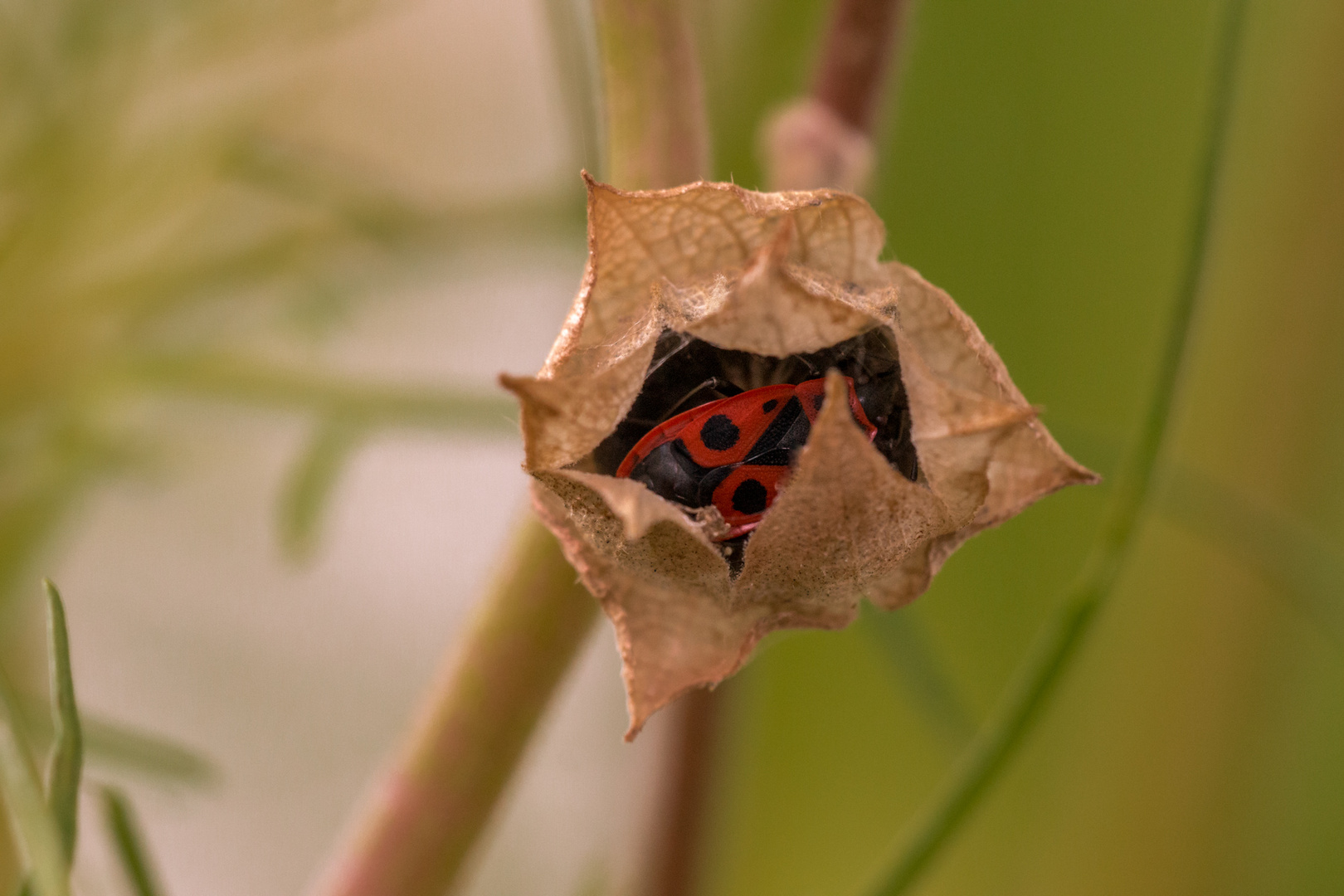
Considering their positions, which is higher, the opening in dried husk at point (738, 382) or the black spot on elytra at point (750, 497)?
the opening in dried husk at point (738, 382)

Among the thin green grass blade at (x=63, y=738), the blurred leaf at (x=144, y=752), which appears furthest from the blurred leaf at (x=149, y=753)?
the thin green grass blade at (x=63, y=738)

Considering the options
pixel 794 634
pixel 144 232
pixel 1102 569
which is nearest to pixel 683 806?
pixel 794 634

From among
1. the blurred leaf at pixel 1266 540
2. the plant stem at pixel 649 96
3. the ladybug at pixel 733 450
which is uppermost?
the plant stem at pixel 649 96

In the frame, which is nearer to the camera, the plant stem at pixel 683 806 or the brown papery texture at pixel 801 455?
the brown papery texture at pixel 801 455

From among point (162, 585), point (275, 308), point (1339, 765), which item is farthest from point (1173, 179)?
point (162, 585)

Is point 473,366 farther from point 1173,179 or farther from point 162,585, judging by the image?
point 1173,179

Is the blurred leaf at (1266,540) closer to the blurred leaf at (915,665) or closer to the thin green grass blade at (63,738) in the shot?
the blurred leaf at (915,665)

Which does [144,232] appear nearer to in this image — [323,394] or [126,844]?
[323,394]

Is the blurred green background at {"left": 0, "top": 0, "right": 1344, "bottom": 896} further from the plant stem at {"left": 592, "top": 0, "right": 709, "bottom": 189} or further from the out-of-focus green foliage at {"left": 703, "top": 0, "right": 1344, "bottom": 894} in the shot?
the plant stem at {"left": 592, "top": 0, "right": 709, "bottom": 189}
